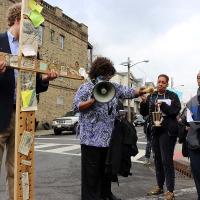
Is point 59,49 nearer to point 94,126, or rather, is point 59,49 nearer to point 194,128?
point 194,128

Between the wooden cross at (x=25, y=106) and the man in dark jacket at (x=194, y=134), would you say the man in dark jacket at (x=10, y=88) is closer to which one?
the wooden cross at (x=25, y=106)

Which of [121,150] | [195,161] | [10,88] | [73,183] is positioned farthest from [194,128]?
[73,183]

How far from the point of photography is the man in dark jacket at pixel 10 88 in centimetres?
464

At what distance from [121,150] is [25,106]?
189 cm

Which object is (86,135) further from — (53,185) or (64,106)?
(64,106)

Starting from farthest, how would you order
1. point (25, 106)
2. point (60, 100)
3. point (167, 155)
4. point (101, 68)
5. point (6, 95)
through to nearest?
1. point (60, 100)
2. point (167, 155)
3. point (101, 68)
4. point (6, 95)
5. point (25, 106)

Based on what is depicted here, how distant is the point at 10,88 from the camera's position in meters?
4.67

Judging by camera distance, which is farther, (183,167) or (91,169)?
(183,167)

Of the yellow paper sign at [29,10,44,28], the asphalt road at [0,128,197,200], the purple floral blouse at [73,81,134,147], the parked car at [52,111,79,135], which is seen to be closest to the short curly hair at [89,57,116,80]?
the purple floral blouse at [73,81,134,147]

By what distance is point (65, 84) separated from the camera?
39844mm

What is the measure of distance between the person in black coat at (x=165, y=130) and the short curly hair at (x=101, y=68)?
132cm

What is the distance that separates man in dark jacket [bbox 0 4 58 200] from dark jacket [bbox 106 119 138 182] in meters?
1.30

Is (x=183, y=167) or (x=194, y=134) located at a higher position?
(x=194, y=134)

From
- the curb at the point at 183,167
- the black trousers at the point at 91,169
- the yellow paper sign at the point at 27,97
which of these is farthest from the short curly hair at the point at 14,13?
the curb at the point at 183,167
